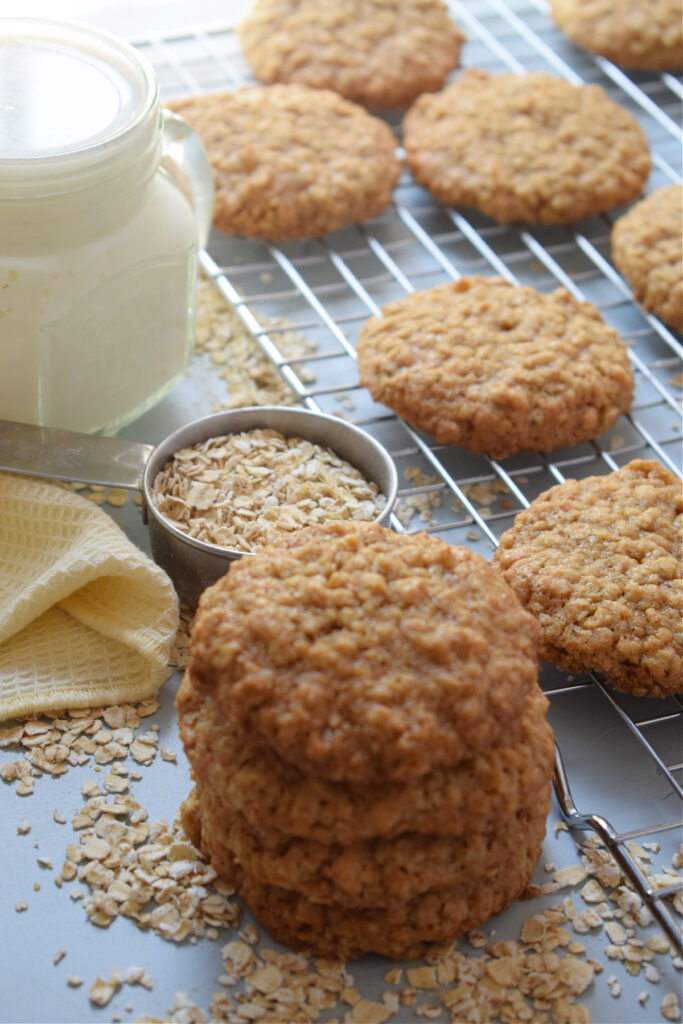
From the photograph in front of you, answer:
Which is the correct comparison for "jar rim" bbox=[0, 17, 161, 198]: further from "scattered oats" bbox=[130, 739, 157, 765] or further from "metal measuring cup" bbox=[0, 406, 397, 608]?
"scattered oats" bbox=[130, 739, 157, 765]

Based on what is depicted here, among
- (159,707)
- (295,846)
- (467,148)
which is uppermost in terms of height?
(467,148)

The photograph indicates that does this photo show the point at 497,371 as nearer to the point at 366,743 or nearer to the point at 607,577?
the point at 607,577

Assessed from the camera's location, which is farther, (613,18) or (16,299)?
(613,18)

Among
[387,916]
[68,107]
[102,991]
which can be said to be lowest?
[102,991]

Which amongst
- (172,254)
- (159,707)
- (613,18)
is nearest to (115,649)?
(159,707)

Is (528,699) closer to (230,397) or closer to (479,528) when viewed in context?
(479,528)

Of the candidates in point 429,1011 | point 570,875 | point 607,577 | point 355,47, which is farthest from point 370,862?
point 355,47

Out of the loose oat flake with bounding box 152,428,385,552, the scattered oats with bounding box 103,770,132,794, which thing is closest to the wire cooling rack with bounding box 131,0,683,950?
the loose oat flake with bounding box 152,428,385,552
